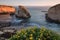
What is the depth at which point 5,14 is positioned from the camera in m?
5.38

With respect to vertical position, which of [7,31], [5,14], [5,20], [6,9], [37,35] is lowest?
[7,31]

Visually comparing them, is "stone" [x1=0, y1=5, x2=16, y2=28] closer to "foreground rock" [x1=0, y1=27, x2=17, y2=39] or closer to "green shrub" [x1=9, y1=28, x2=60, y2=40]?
"foreground rock" [x1=0, y1=27, x2=17, y2=39]

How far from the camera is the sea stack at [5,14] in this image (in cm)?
525

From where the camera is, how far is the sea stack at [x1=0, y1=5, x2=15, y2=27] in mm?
5248

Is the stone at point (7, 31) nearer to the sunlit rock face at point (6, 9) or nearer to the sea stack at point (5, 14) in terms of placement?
the sea stack at point (5, 14)

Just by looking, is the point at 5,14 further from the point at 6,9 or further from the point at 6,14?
the point at 6,9

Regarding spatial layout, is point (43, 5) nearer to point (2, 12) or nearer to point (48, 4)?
point (48, 4)

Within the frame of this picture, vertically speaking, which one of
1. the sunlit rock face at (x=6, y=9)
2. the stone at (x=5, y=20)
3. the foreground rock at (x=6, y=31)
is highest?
the sunlit rock face at (x=6, y=9)

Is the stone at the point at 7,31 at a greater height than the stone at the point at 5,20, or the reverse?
the stone at the point at 5,20

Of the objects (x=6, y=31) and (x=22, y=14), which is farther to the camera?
(x=22, y=14)

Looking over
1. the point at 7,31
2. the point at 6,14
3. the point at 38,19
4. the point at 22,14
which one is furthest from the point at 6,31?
the point at 22,14

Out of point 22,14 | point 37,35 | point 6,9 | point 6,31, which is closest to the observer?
point 37,35

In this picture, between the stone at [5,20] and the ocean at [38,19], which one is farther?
the stone at [5,20]

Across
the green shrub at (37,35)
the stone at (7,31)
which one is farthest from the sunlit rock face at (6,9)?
the green shrub at (37,35)
